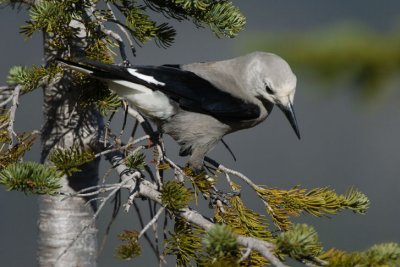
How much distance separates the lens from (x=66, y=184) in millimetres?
2074

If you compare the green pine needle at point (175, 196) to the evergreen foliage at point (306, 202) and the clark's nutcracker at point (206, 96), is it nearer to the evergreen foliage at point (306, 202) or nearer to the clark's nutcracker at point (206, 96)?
the evergreen foliage at point (306, 202)

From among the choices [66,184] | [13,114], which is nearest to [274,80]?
[66,184]

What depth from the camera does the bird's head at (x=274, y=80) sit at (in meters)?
2.30

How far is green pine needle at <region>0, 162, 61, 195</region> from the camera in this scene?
1564 millimetres

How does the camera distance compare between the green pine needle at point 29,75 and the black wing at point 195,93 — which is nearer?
the green pine needle at point 29,75

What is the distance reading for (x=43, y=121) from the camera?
83.2 inches

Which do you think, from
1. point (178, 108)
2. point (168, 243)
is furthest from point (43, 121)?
point (168, 243)

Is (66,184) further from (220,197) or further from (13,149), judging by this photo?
(220,197)

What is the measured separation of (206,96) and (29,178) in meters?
0.90

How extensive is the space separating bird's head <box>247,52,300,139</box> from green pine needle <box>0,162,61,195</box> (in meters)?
0.93

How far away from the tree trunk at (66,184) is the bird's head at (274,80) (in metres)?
0.62

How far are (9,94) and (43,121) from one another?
13 centimetres

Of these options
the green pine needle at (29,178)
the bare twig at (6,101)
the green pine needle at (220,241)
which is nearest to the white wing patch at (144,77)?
the bare twig at (6,101)

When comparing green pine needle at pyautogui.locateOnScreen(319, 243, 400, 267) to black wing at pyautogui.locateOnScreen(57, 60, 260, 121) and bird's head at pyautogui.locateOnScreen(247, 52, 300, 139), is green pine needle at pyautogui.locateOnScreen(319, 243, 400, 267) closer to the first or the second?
bird's head at pyautogui.locateOnScreen(247, 52, 300, 139)
